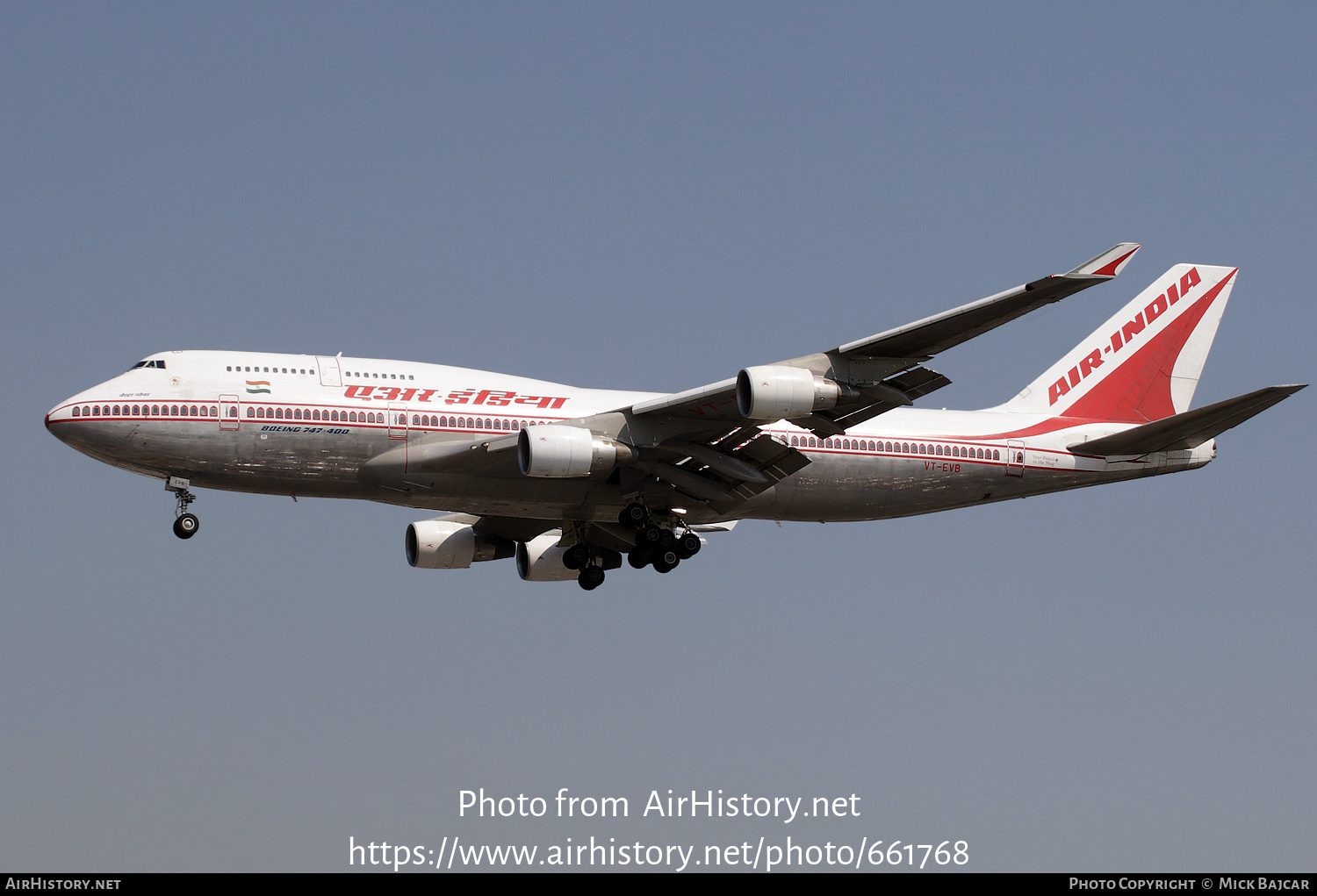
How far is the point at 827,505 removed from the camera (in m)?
36.4

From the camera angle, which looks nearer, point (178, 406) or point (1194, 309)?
point (178, 406)

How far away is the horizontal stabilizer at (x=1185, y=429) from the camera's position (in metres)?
33.0

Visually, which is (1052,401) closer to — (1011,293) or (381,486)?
(1011,293)

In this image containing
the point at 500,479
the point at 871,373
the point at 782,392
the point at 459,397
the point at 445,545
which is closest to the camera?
the point at 782,392

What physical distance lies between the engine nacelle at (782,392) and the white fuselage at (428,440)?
413 cm

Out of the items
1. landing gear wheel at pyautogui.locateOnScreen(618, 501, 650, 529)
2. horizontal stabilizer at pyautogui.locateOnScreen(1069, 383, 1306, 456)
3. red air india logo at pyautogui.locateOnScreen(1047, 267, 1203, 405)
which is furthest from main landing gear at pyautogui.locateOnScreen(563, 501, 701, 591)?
red air india logo at pyautogui.locateOnScreen(1047, 267, 1203, 405)

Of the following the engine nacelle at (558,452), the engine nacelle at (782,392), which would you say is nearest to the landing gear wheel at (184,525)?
the engine nacelle at (558,452)

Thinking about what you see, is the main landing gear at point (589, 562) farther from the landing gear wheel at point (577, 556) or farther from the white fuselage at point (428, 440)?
the white fuselage at point (428, 440)

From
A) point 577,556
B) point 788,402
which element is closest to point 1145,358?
point 788,402

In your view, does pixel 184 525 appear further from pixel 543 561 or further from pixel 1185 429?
pixel 1185 429

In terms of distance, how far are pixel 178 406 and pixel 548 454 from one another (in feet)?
26.2

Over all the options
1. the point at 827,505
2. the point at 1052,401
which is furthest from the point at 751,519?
the point at 1052,401

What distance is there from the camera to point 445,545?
131 feet

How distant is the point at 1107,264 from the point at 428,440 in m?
14.7
